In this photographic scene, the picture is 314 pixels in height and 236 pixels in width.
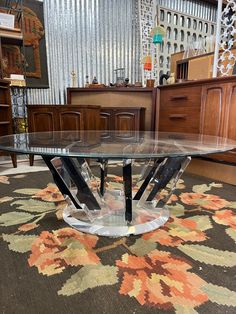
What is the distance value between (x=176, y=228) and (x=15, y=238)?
812 mm

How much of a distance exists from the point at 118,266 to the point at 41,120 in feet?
6.93

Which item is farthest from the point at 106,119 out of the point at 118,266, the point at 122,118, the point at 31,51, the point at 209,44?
the point at 118,266

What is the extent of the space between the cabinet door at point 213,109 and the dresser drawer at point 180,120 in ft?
0.27

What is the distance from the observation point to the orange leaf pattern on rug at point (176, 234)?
3.56 ft

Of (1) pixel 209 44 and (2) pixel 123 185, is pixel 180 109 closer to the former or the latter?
(2) pixel 123 185

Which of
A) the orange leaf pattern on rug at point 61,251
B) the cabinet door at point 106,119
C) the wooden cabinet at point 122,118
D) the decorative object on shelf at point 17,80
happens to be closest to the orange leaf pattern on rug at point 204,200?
the orange leaf pattern on rug at point 61,251

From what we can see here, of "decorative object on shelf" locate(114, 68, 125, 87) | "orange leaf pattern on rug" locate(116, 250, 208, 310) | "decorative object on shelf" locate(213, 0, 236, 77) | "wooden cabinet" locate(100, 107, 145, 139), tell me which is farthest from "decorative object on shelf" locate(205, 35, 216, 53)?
"orange leaf pattern on rug" locate(116, 250, 208, 310)

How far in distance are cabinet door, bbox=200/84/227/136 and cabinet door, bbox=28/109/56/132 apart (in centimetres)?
163

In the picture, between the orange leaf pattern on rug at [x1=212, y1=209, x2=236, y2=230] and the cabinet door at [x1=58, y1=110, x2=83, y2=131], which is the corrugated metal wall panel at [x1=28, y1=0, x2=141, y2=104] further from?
the orange leaf pattern on rug at [x1=212, y1=209, x2=236, y2=230]

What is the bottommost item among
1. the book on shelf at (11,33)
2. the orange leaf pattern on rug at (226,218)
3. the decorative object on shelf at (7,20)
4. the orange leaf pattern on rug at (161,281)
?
the orange leaf pattern on rug at (226,218)

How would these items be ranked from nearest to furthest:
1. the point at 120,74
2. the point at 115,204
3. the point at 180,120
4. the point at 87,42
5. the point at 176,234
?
the point at 176,234
the point at 115,204
the point at 180,120
the point at 87,42
the point at 120,74

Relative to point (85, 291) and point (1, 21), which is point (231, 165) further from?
point (1, 21)

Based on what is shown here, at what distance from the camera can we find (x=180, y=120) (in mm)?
2430

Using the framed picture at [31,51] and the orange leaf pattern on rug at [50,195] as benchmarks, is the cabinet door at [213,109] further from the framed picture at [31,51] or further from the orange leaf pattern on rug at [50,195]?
the framed picture at [31,51]
